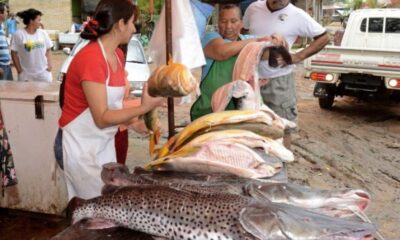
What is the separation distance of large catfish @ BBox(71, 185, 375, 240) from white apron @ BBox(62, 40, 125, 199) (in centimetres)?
93

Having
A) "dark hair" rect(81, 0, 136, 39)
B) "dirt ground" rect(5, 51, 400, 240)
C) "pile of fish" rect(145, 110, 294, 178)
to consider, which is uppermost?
"dark hair" rect(81, 0, 136, 39)

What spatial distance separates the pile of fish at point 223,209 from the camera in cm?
159

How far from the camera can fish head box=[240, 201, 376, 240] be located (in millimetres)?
1565

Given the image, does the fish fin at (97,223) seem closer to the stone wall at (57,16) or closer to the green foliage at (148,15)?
the green foliage at (148,15)

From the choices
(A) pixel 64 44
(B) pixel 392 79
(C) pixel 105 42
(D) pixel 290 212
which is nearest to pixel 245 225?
(D) pixel 290 212

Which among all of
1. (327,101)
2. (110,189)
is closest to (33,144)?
(110,189)

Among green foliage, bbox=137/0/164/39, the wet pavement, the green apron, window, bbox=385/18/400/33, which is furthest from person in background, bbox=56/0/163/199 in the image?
window, bbox=385/18/400/33

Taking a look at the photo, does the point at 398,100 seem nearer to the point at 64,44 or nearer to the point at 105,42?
the point at 105,42

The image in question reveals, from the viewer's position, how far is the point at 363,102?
1230 centimetres

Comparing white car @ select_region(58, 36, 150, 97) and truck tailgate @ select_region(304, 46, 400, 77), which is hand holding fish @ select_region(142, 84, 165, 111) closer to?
white car @ select_region(58, 36, 150, 97)

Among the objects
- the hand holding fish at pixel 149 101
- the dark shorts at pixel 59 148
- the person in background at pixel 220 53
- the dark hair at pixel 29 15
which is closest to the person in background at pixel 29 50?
the dark hair at pixel 29 15

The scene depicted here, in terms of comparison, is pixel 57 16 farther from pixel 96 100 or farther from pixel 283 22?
pixel 96 100

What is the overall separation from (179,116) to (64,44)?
19881 millimetres

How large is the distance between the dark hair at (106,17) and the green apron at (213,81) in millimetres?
800
